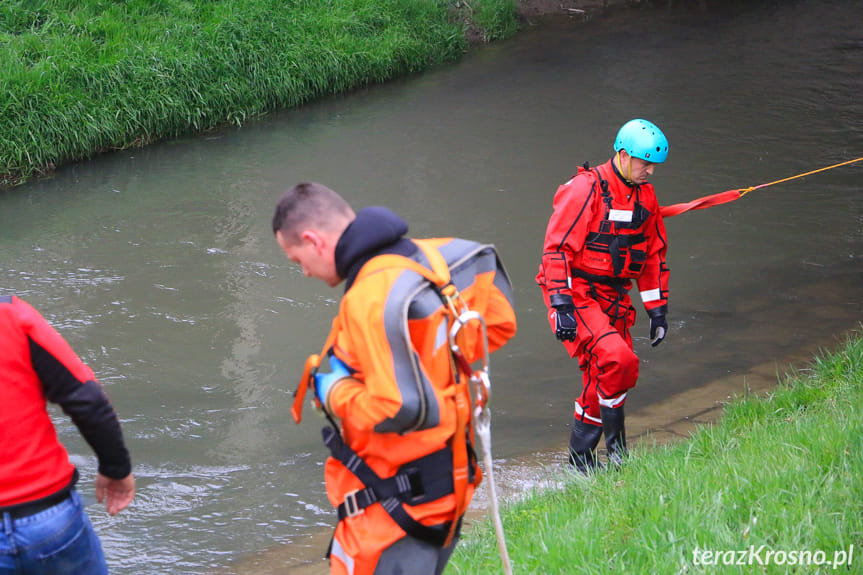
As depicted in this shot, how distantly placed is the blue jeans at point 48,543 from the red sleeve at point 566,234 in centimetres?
306

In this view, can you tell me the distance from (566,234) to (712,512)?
2.06 meters

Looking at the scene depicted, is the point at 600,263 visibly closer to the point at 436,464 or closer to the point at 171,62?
the point at 436,464

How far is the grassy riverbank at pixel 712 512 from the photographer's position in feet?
11.1

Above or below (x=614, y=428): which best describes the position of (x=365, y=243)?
above

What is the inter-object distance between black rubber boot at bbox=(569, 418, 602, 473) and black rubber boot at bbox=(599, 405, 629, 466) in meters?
0.09

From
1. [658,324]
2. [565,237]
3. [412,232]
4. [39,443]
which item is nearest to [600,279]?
[565,237]

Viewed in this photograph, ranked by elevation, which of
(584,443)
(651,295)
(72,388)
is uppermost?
(72,388)

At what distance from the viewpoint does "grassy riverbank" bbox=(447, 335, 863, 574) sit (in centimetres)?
338

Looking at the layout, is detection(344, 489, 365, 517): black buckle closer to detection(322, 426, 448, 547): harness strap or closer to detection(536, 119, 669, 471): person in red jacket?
detection(322, 426, 448, 547): harness strap

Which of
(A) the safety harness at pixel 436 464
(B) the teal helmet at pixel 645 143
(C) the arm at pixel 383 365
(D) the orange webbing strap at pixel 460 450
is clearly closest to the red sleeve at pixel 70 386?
(A) the safety harness at pixel 436 464

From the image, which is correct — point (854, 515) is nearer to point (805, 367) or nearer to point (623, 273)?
A: point (623, 273)

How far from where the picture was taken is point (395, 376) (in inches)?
98.3

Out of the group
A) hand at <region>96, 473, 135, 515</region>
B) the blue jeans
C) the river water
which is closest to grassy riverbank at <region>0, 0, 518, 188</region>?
the river water

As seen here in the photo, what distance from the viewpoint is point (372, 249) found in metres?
2.68
